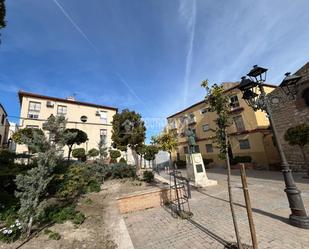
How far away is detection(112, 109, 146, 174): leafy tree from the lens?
49.9 feet

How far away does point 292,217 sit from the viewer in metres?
4.72

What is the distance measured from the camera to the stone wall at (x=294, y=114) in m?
12.0

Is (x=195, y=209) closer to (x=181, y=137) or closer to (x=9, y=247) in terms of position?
(x=9, y=247)

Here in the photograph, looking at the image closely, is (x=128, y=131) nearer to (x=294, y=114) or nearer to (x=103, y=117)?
(x=103, y=117)

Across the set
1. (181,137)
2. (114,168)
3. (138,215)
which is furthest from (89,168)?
(181,137)

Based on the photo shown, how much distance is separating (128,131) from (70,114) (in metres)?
13.3

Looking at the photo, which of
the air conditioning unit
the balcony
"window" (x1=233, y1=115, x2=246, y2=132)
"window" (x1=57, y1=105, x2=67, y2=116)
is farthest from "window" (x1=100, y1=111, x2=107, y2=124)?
"window" (x1=233, y1=115, x2=246, y2=132)

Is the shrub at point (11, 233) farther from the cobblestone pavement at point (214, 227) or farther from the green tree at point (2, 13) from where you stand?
the green tree at point (2, 13)

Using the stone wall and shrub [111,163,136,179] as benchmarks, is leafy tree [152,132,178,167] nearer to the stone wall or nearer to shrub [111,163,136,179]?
shrub [111,163,136,179]

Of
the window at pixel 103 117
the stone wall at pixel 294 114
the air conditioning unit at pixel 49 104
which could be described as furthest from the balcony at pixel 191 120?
the air conditioning unit at pixel 49 104

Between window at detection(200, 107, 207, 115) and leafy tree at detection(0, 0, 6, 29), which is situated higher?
window at detection(200, 107, 207, 115)

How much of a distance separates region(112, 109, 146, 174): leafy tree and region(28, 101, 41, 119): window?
12.5 metres

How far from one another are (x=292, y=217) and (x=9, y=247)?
7599mm

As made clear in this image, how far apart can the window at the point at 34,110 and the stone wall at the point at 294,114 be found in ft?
88.9
